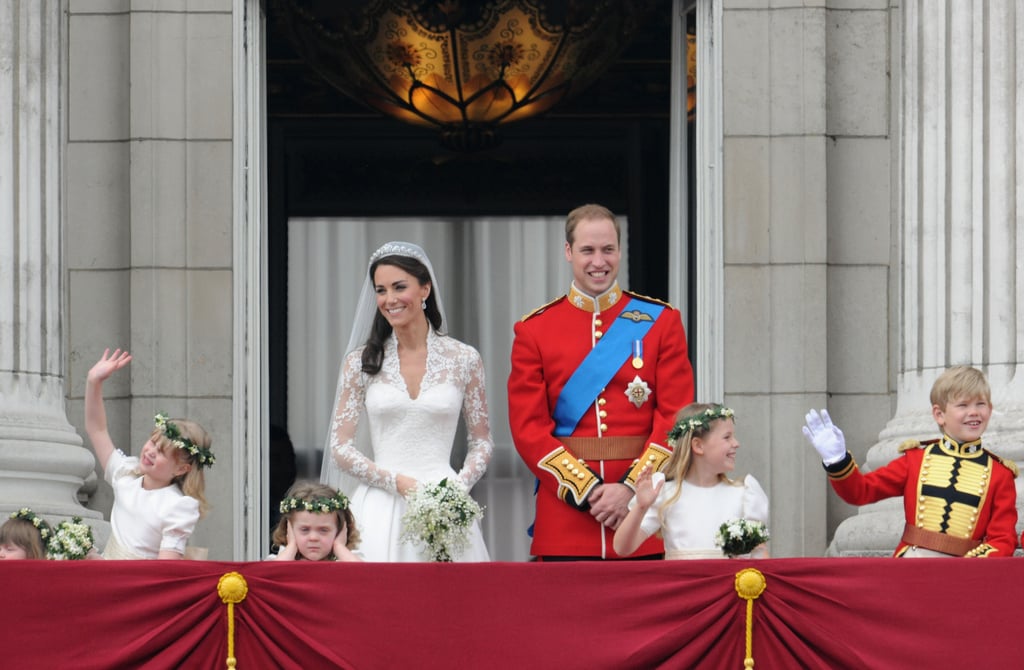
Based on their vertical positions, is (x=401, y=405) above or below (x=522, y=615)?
above

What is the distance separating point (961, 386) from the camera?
7.73 m

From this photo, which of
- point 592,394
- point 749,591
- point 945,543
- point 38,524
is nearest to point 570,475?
point 592,394

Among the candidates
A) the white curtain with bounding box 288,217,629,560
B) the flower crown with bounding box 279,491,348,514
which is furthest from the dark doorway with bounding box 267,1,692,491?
the flower crown with bounding box 279,491,348,514

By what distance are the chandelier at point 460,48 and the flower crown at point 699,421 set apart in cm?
589

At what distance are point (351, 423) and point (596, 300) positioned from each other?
3.68ft

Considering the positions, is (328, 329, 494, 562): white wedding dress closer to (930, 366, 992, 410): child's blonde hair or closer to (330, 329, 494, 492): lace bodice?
(330, 329, 494, 492): lace bodice

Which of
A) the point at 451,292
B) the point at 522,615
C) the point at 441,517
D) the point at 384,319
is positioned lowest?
the point at 522,615

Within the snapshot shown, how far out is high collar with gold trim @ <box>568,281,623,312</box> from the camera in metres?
8.18

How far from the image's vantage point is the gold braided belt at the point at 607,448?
26.2 ft

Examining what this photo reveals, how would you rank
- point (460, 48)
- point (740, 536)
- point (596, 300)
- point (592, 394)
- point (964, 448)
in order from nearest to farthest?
1. point (740, 536)
2. point (964, 448)
3. point (592, 394)
4. point (596, 300)
5. point (460, 48)

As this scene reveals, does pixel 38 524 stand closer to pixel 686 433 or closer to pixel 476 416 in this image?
pixel 476 416

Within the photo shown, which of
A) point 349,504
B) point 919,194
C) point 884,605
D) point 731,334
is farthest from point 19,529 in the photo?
point 919,194

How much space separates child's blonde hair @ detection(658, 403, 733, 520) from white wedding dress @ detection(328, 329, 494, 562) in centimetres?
88

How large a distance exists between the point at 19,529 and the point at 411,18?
21.7 ft
